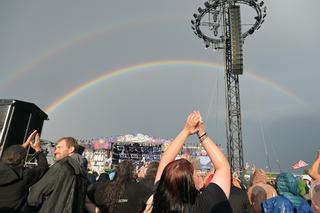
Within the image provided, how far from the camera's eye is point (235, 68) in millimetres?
16672

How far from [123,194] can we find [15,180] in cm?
130

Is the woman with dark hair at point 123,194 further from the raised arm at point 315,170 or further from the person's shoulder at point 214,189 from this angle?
the raised arm at point 315,170

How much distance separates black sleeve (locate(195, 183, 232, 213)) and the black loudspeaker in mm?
6510

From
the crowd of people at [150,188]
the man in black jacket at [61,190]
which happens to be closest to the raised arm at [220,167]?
the crowd of people at [150,188]

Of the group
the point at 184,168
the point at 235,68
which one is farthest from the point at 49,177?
the point at 235,68

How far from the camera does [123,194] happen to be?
3.44 meters

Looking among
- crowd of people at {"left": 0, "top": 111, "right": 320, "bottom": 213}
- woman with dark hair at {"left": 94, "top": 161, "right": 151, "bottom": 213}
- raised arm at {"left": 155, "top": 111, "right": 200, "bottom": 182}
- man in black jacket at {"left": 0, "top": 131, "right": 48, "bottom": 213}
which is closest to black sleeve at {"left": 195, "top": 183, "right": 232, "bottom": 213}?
crowd of people at {"left": 0, "top": 111, "right": 320, "bottom": 213}

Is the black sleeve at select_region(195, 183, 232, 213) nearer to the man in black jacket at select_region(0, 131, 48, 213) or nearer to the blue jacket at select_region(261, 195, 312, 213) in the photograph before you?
the blue jacket at select_region(261, 195, 312, 213)

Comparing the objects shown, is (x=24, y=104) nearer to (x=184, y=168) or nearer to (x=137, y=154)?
(x=184, y=168)

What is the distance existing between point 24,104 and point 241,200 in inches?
271

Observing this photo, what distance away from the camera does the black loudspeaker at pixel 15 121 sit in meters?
6.90

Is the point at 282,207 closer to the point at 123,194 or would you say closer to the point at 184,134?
the point at 184,134

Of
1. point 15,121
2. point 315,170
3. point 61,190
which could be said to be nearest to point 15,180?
point 61,190

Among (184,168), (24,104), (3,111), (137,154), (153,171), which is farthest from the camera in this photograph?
(137,154)
